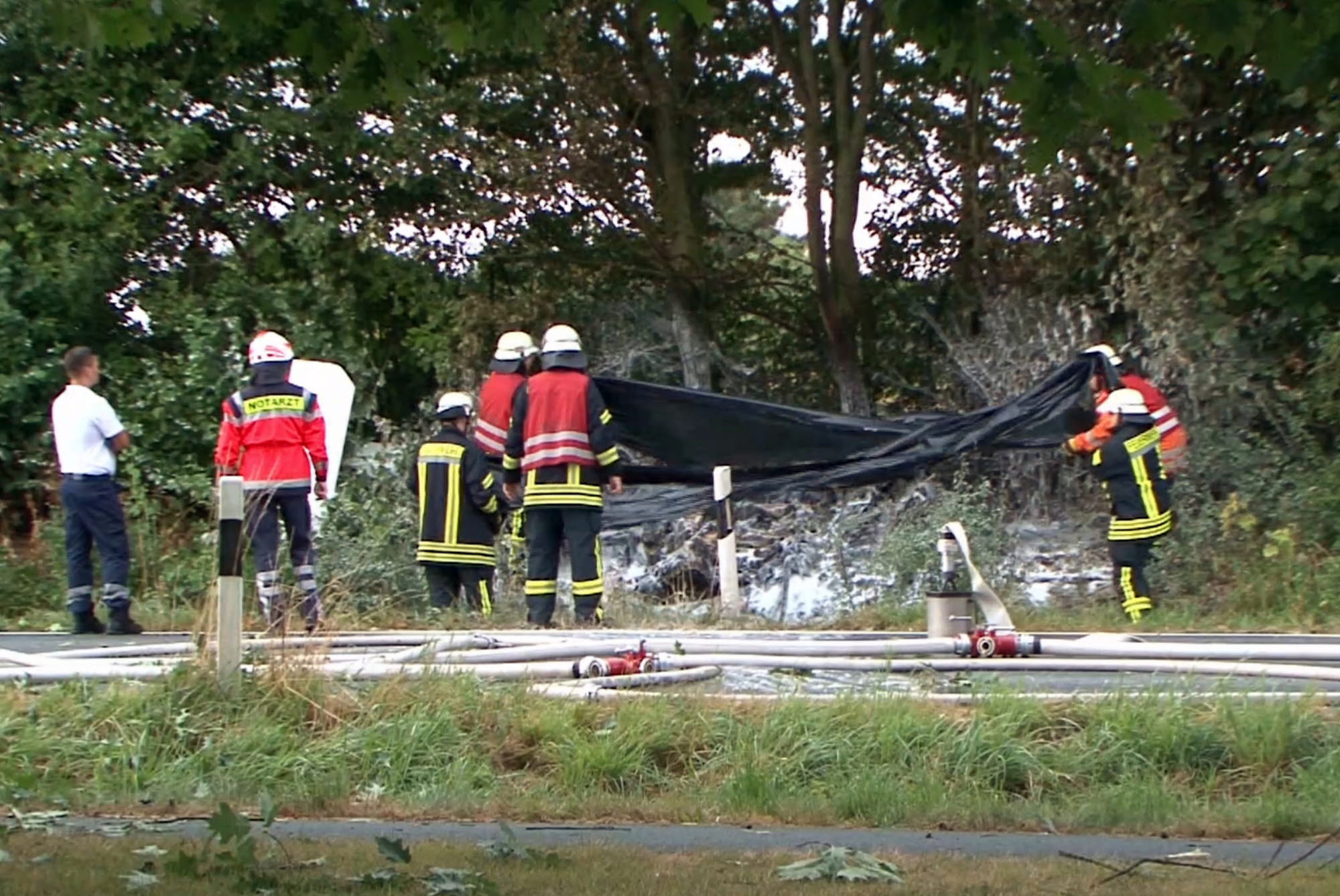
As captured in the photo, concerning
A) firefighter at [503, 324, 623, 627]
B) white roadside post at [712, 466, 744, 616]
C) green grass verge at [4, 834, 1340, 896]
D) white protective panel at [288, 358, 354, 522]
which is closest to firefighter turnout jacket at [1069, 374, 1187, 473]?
white roadside post at [712, 466, 744, 616]

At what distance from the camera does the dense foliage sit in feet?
50.4

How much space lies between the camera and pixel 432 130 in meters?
17.6

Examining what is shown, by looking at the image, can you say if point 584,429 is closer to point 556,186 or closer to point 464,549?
point 464,549

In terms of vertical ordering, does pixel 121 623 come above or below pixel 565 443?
below

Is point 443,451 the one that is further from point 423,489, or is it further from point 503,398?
point 503,398

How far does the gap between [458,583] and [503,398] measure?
1.39 m

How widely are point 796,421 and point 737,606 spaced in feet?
8.63

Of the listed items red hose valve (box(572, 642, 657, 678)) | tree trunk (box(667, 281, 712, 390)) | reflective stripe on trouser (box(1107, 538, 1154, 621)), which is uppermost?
tree trunk (box(667, 281, 712, 390))

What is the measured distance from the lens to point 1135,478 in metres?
12.7

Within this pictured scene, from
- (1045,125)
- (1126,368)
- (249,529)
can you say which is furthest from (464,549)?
(1045,125)

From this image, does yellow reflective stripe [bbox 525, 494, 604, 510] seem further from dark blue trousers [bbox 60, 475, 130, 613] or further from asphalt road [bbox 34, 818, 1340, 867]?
A: asphalt road [bbox 34, 818, 1340, 867]

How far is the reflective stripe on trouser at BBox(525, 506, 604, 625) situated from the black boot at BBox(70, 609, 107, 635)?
9.41ft

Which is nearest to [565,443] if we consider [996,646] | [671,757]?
[996,646]

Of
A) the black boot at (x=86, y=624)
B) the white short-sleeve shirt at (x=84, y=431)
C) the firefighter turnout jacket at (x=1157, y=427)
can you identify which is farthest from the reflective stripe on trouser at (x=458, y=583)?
the firefighter turnout jacket at (x=1157, y=427)
